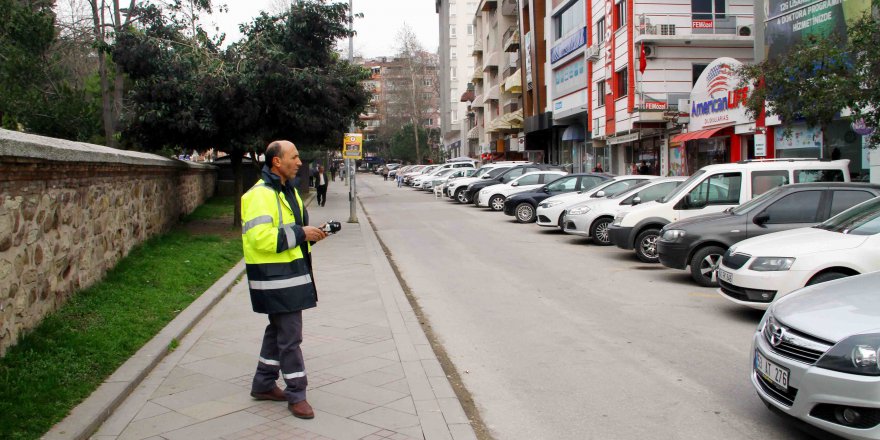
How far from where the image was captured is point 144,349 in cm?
669

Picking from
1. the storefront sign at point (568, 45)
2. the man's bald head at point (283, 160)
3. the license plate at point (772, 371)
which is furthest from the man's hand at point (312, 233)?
the storefront sign at point (568, 45)

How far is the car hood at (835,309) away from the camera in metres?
4.39

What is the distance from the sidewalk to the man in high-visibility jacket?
0.33m

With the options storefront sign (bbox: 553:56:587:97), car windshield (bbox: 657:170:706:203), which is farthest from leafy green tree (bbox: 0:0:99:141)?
storefront sign (bbox: 553:56:587:97)

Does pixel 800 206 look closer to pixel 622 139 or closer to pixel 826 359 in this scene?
pixel 826 359

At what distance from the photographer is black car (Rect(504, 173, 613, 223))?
21234 millimetres

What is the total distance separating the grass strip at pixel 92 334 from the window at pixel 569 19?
32759 millimetres

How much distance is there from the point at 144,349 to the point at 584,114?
38299 mm

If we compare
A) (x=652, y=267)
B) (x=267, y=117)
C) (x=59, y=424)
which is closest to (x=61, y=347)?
(x=59, y=424)

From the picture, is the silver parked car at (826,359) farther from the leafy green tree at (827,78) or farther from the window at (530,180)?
the window at (530,180)

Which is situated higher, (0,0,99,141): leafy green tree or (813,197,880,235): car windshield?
(0,0,99,141): leafy green tree

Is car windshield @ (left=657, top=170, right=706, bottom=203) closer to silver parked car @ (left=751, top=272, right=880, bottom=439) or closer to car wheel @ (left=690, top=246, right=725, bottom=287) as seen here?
car wheel @ (left=690, top=246, right=725, bottom=287)

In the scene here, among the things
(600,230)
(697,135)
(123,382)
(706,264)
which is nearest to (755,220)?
(706,264)

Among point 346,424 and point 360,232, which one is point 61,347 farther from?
point 360,232
